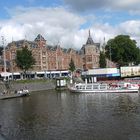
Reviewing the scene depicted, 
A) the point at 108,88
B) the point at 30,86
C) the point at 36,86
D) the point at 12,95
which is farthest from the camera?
the point at 36,86

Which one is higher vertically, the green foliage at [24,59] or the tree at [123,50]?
the tree at [123,50]

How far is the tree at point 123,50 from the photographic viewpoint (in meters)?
177

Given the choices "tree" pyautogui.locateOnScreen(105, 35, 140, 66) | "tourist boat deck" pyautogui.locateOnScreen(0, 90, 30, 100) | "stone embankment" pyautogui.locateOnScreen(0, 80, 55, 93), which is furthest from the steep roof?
"tourist boat deck" pyautogui.locateOnScreen(0, 90, 30, 100)

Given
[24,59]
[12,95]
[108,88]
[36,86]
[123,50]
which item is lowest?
[12,95]

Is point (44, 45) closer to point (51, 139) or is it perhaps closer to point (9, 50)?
point (9, 50)

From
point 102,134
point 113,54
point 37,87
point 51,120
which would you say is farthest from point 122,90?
point 113,54

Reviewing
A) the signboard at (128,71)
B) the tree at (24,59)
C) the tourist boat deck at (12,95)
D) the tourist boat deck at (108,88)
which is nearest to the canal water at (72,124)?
the tourist boat deck at (12,95)

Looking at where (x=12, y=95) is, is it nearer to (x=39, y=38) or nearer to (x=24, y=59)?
(x=24, y=59)

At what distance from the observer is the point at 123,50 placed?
176m

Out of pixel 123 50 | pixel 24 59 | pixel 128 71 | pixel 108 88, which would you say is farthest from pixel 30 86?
pixel 123 50

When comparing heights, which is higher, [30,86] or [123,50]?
[123,50]

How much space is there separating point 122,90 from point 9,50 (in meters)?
87.2

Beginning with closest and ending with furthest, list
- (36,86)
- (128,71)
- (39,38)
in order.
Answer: (36,86)
(128,71)
(39,38)

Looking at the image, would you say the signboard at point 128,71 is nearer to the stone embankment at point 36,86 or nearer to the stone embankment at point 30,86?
the stone embankment at point 30,86
